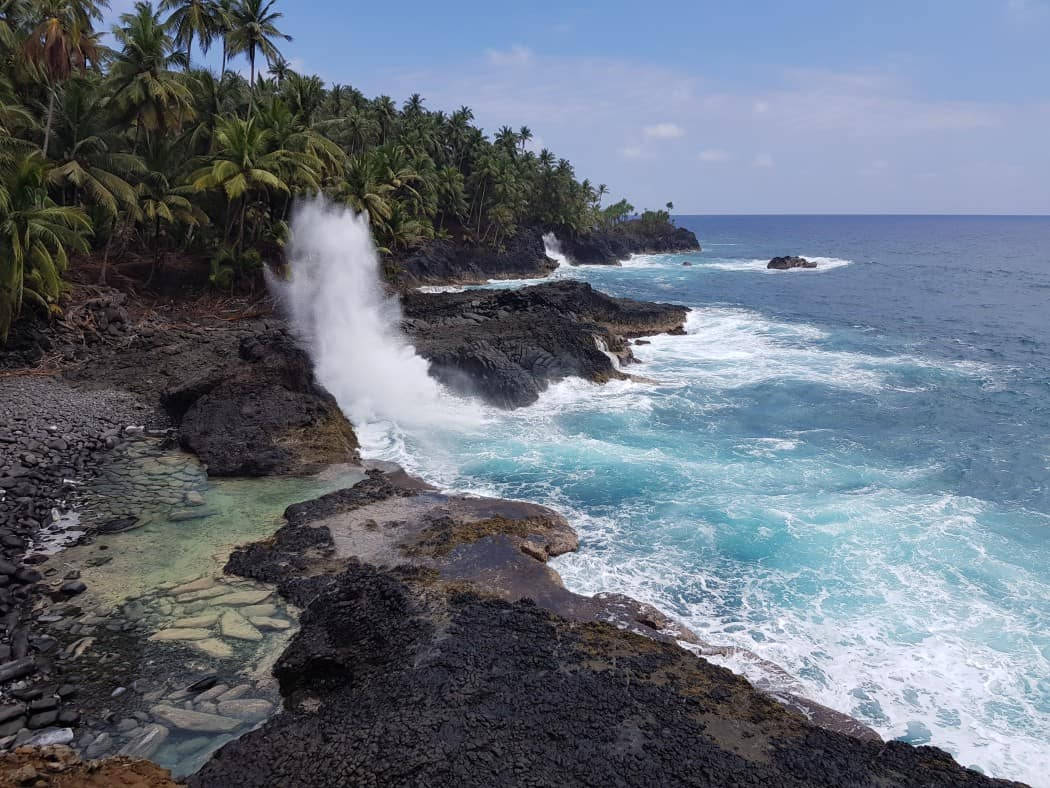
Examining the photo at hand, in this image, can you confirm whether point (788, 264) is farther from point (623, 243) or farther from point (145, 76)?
point (145, 76)

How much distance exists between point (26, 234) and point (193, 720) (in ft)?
54.7

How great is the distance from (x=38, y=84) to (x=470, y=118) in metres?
45.5

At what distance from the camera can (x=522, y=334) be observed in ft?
94.9

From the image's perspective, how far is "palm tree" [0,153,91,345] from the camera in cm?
1902

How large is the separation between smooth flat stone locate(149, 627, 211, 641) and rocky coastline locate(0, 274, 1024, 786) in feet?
0.65

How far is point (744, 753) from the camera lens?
7941mm

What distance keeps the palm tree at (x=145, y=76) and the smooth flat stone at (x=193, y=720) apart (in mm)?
26639

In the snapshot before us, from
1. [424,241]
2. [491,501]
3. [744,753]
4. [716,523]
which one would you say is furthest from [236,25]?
[744,753]

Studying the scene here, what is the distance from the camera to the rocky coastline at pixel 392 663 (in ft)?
25.2

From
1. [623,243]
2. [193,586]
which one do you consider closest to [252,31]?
[193,586]

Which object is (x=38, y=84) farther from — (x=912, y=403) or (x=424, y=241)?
(x=912, y=403)

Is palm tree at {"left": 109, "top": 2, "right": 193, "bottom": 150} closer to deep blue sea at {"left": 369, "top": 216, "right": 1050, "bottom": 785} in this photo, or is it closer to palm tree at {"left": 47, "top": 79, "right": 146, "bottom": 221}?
palm tree at {"left": 47, "top": 79, "right": 146, "bottom": 221}

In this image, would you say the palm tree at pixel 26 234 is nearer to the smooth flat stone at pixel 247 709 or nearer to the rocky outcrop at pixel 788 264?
the smooth flat stone at pixel 247 709

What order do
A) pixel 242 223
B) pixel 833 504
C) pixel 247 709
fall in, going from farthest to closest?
1. pixel 242 223
2. pixel 833 504
3. pixel 247 709
